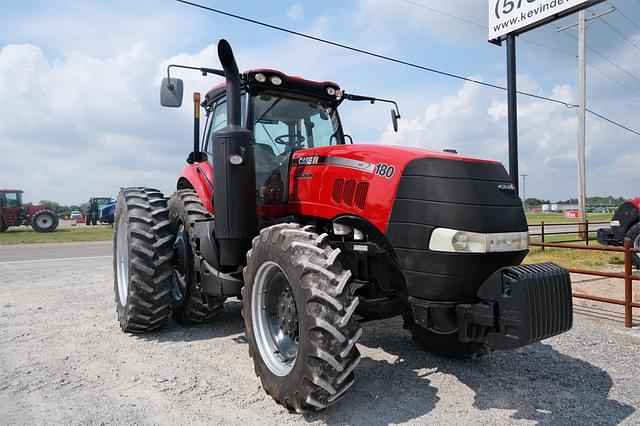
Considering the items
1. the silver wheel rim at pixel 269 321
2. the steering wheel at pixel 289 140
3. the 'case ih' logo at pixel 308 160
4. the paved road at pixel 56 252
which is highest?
the steering wheel at pixel 289 140

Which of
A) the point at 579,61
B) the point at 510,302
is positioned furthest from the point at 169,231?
the point at 579,61

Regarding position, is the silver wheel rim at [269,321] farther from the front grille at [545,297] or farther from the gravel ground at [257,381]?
the front grille at [545,297]

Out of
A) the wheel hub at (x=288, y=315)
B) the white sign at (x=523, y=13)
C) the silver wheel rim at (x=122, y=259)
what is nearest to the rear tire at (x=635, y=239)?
the white sign at (x=523, y=13)

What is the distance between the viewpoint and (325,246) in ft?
9.86

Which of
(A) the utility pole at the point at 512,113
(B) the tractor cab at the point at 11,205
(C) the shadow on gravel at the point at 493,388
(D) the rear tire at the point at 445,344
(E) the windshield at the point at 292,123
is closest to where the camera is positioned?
(C) the shadow on gravel at the point at 493,388

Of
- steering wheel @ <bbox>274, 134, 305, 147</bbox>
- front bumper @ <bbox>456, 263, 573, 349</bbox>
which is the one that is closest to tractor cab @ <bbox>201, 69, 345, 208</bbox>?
steering wheel @ <bbox>274, 134, 305, 147</bbox>

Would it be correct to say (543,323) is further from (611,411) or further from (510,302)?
(611,411)

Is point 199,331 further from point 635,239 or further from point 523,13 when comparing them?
point 635,239

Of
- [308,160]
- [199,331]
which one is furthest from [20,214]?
[308,160]

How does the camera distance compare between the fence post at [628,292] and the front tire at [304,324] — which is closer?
the front tire at [304,324]

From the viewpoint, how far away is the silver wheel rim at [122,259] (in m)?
5.21

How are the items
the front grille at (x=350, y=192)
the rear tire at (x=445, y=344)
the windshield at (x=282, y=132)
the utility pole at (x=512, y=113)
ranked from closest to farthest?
1. the front grille at (x=350, y=192)
2. the rear tire at (x=445, y=344)
3. the windshield at (x=282, y=132)
4. the utility pole at (x=512, y=113)

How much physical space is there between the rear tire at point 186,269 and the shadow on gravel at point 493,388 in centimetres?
183

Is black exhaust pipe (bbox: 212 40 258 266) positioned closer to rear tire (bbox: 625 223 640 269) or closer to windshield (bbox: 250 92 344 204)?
windshield (bbox: 250 92 344 204)
